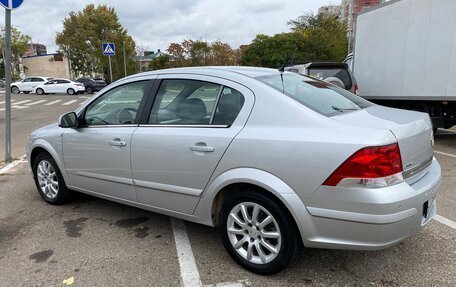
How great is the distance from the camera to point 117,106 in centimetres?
419

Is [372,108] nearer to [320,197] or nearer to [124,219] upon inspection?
[320,197]

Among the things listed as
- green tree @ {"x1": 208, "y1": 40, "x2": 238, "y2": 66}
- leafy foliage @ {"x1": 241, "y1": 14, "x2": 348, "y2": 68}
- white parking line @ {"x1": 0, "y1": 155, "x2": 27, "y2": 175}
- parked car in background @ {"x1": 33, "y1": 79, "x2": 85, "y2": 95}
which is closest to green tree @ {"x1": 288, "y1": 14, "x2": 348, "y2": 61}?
leafy foliage @ {"x1": 241, "y1": 14, "x2": 348, "y2": 68}

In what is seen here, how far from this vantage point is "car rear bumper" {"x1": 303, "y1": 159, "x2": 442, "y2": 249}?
101 inches

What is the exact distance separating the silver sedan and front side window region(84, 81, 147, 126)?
1 cm

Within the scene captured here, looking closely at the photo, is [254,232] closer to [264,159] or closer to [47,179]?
[264,159]

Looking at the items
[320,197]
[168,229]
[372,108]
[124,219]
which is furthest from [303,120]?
[124,219]

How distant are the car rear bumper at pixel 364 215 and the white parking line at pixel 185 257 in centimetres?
95

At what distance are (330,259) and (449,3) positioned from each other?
638 centimetres

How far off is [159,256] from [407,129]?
7.44 feet

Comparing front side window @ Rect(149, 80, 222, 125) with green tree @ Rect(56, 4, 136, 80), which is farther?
green tree @ Rect(56, 4, 136, 80)

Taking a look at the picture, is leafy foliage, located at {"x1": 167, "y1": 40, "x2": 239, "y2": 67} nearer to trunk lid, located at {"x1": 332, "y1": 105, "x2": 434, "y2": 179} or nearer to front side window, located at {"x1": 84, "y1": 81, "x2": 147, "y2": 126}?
front side window, located at {"x1": 84, "y1": 81, "x2": 147, "y2": 126}

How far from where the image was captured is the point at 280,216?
288 cm

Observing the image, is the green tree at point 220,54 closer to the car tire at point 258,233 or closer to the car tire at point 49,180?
the car tire at point 49,180

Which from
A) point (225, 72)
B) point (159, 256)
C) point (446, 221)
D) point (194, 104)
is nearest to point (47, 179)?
point (159, 256)
